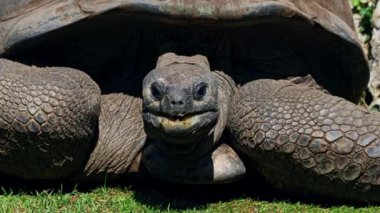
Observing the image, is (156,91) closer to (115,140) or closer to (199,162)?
(199,162)

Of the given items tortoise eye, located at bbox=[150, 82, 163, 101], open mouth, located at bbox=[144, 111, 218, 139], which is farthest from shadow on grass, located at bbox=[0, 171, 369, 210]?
tortoise eye, located at bbox=[150, 82, 163, 101]

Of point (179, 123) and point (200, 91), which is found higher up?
point (200, 91)

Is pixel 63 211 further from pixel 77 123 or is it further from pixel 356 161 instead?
pixel 356 161

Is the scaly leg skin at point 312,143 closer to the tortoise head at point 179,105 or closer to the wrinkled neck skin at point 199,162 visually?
the wrinkled neck skin at point 199,162

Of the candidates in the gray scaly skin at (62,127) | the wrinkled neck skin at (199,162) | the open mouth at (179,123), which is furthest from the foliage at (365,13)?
the open mouth at (179,123)

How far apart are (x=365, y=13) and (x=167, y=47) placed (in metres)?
3.68

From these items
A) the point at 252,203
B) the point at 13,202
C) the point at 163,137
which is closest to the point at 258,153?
the point at 252,203

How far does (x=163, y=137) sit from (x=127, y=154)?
76cm

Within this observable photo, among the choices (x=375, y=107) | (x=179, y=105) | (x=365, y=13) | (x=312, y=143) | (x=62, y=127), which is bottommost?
(x=375, y=107)

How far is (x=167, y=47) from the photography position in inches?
201

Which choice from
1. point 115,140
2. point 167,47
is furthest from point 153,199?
point 167,47

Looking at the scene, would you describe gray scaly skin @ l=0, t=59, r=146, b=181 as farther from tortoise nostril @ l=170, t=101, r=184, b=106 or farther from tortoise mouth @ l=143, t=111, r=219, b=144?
tortoise nostril @ l=170, t=101, r=184, b=106

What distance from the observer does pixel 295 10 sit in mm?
4922

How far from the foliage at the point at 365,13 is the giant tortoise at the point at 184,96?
267cm
